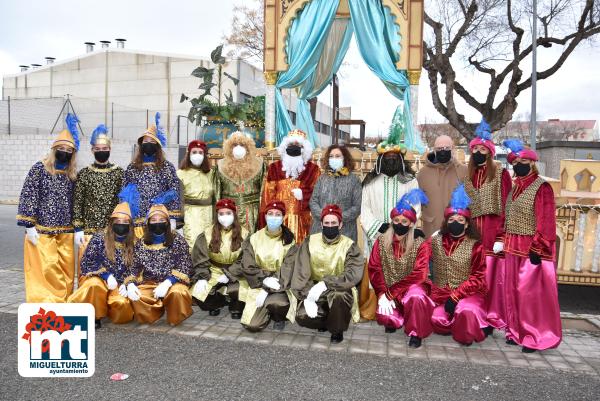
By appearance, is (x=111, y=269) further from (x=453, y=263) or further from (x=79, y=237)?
(x=453, y=263)

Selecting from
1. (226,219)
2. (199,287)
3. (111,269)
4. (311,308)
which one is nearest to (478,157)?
(311,308)

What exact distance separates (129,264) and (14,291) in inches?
82.6

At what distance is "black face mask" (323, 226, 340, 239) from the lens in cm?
459

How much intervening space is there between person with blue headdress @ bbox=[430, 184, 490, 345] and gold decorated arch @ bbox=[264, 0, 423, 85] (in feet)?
10.2

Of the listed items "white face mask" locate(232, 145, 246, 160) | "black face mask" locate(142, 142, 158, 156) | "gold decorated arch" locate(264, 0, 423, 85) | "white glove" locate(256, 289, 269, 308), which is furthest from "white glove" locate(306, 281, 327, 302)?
"gold decorated arch" locate(264, 0, 423, 85)

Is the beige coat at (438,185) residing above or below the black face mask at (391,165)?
below

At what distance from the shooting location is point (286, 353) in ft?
13.2

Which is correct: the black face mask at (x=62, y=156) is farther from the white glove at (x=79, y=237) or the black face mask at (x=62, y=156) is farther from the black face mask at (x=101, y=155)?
the white glove at (x=79, y=237)

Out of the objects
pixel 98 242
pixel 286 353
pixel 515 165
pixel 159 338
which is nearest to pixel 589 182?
pixel 515 165

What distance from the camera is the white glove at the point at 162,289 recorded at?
4555 millimetres

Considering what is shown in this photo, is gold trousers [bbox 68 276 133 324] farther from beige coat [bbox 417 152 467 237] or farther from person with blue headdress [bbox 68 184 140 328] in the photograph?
beige coat [bbox 417 152 467 237]

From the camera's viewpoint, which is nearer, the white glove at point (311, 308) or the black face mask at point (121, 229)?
the white glove at point (311, 308)

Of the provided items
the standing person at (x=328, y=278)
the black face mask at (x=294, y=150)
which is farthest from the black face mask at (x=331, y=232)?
the black face mask at (x=294, y=150)

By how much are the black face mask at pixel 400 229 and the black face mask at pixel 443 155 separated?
892mm
